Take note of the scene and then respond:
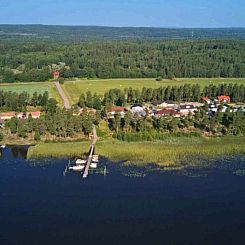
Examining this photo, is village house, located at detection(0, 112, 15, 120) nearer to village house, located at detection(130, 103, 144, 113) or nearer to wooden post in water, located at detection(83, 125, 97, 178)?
wooden post in water, located at detection(83, 125, 97, 178)

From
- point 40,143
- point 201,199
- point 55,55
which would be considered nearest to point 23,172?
point 40,143

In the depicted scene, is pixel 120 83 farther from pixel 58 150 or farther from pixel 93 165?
pixel 93 165

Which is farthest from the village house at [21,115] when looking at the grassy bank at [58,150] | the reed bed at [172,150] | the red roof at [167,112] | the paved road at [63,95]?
the red roof at [167,112]

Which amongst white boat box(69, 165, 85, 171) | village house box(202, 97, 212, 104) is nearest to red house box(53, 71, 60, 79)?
village house box(202, 97, 212, 104)

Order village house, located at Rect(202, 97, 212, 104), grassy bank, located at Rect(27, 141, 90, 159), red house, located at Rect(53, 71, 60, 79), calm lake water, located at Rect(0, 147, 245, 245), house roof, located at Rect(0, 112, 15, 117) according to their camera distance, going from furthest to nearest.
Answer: red house, located at Rect(53, 71, 60, 79)
village house, located at Rect(202, 97, 212, 104)
house roof, located at Rect(0, 112, 15, 117)
grassy bank, located at Rect(27, 141, 90, 159)
calm lake water, located at Rect(0, 147, 245, 245)

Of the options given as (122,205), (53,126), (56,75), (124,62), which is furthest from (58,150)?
(124,62)

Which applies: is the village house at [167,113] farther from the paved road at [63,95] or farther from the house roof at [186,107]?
the paved road at [63,95]

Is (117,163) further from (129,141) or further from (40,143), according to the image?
(40,143)
